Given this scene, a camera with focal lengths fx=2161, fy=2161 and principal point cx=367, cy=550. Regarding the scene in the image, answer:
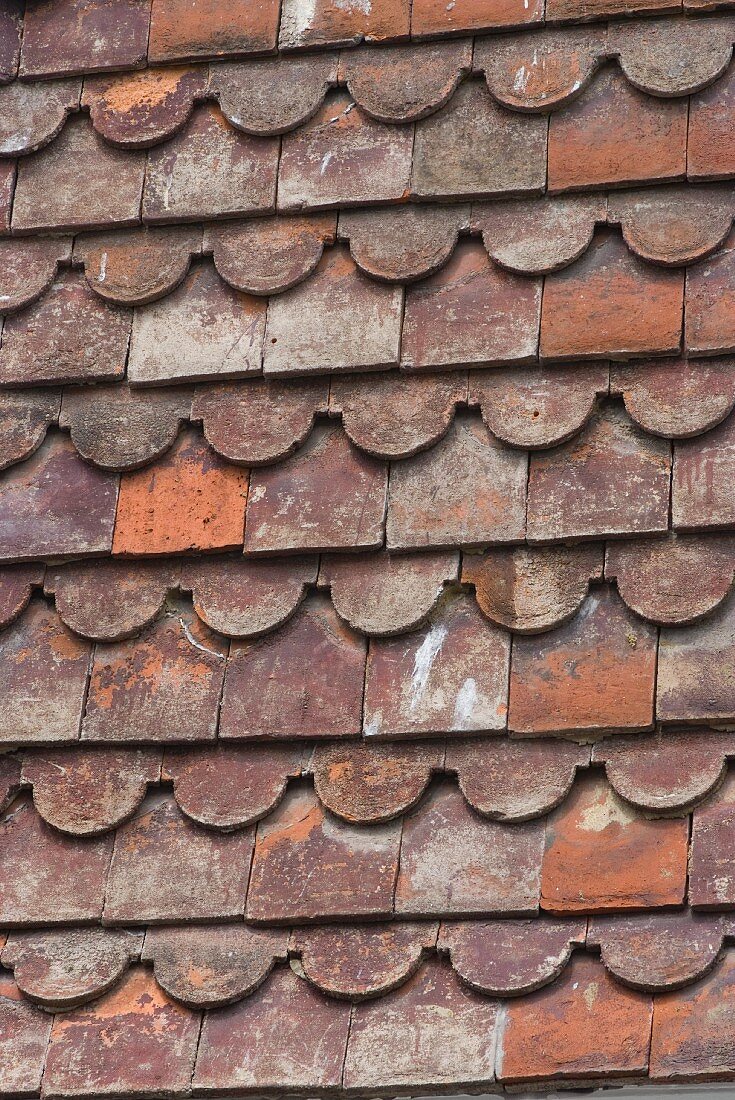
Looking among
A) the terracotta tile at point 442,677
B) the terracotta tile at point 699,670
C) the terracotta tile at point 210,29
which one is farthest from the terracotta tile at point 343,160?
the terracotta tile at point 699,670

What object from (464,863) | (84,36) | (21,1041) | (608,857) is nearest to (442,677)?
(464,863)

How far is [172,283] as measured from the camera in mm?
4609

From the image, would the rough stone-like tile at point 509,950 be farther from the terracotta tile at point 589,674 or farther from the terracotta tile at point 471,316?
the terracotta tile at point 471,316

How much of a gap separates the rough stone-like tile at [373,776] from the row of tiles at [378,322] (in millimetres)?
800

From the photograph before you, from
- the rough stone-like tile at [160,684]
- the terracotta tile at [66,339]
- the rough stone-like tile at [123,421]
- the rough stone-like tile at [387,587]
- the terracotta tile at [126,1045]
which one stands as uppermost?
the terracotta tile at [66,339]

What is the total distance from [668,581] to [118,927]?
1.22 meters

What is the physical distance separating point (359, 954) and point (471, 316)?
1322 mm

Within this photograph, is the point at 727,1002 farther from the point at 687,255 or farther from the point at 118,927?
the point at 687,255

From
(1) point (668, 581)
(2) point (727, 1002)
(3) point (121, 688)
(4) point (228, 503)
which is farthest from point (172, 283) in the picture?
(2) point (727, 1002)

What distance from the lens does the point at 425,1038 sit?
3.80 meters

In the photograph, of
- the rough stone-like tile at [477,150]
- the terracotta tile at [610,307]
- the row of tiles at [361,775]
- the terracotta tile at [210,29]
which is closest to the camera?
the row of tiles at [361,775]

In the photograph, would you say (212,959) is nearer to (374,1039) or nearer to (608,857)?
(374,1039)

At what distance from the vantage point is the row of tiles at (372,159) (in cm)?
447

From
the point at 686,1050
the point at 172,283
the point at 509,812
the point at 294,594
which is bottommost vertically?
the point at 686,1050
